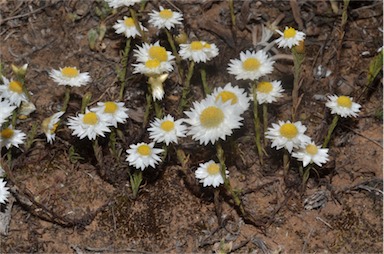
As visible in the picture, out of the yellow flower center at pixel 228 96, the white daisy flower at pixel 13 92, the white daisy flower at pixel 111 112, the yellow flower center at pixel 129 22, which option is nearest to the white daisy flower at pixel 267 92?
the yellow flower center at pixel 228 96

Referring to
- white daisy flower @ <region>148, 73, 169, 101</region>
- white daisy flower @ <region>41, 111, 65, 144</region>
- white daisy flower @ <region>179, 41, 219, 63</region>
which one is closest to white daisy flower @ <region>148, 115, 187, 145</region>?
white daisy flower @ <region>148, 73, 169, 101</region>

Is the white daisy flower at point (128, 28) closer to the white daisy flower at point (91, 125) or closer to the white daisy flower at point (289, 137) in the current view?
the white daisy flower at point (91, 125)

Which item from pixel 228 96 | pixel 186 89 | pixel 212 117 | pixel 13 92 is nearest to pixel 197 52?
pixel 186 89

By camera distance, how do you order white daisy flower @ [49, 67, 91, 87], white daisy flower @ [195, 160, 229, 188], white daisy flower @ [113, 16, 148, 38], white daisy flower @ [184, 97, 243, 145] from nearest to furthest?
1. white daisy flower @ [184, 97, 243, 145]
2. white daisy flower @ [195, 160, 229, 188]
3. white daisy flower @ [49, 67, 91, 87]
4. white daisy flower @ [113, 16, 148, 38]

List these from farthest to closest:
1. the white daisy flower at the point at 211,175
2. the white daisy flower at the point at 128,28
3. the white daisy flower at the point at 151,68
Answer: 1. the white daisy flower at the point at 128,28
2. the white daisy flower at the point at 151,68
3. the white daisy flower at the point at 211,175

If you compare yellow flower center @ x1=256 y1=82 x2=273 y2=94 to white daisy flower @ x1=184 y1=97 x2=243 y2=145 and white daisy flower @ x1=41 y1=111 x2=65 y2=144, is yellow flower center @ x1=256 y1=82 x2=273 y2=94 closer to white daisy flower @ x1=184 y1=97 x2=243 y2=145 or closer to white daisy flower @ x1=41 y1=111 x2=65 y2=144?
white daisy flower @ x1=184 y1=97 x2=243 y2=145
